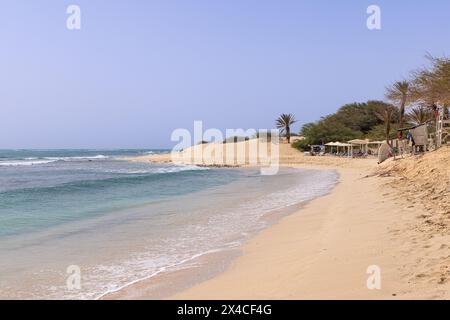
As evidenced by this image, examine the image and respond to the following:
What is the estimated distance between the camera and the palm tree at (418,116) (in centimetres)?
3785

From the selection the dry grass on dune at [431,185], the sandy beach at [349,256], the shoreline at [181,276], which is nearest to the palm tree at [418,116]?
the dry grass on dune at [431,185]

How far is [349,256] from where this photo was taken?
591 cm

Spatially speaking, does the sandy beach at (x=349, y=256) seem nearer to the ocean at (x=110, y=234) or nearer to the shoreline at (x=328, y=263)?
the shoreline at (x=328, y=263)

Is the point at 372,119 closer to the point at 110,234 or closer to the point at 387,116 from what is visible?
the point at 387,116

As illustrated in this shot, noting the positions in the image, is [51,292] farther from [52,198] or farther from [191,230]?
[52,198]

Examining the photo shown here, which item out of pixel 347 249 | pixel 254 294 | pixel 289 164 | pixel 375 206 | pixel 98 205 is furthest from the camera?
pixel 289 164

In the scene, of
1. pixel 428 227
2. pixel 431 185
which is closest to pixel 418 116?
pixel 431 185

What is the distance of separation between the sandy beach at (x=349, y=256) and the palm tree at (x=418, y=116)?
29567 mm

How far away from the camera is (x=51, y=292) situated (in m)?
5.46

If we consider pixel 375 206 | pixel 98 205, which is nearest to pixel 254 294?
pixel 375 206

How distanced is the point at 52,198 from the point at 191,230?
939 cm

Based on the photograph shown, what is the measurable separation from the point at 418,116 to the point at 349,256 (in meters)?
38.0
